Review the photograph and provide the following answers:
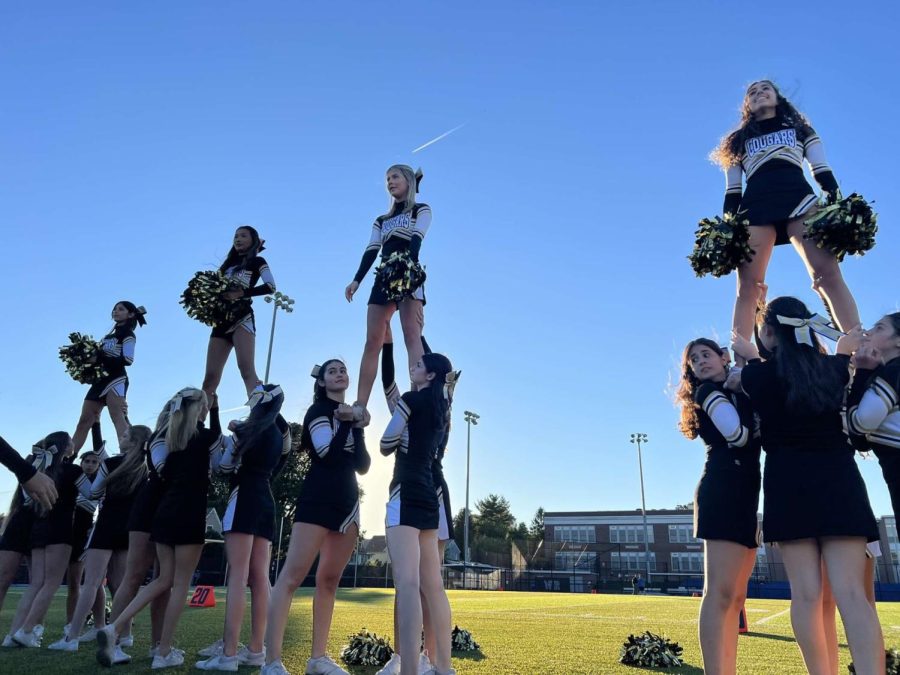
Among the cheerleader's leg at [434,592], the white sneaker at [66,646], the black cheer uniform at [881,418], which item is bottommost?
the white sneaker at [66,646]

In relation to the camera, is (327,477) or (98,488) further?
(98,488)

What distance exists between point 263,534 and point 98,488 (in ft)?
8.12

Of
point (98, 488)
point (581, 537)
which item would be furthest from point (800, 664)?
point (581, 537)

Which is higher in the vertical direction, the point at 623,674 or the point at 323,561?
the point at 323,561

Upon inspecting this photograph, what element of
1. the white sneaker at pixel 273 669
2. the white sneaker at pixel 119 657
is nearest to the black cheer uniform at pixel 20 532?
the white sneaker at pixel 119 657

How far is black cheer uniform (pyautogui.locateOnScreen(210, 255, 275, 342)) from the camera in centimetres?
712

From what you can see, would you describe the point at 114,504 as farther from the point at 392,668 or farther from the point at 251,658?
the point at 392,668

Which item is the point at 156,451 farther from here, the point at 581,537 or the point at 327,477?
the point at 581,537

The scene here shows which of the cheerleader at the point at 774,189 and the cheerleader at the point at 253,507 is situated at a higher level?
the cheerleader at the point at 774,189

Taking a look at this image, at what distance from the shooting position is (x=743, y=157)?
5.50 m

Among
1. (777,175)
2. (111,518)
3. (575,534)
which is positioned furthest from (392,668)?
(575,534)

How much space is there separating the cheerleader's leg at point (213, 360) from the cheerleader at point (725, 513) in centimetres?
505

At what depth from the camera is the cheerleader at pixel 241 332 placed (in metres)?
7.11

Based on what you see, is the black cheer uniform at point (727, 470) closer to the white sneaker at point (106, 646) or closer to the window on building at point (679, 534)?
the white sneaker at point (106, 646)
